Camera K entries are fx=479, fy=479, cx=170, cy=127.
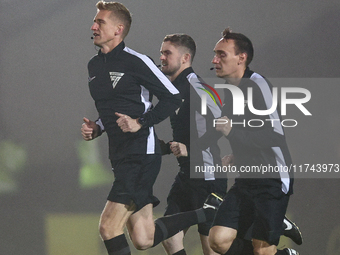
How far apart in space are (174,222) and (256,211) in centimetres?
56

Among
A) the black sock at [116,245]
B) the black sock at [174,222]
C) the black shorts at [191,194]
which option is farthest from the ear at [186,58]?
the black sock at [116,245]

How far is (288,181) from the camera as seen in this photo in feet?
8.58

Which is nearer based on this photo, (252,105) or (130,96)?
(252,105)

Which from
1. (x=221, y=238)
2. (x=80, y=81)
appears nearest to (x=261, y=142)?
(x=221, y=238)

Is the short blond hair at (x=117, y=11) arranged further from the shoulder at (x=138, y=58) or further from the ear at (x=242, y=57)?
the ear at (x=242, y=57)

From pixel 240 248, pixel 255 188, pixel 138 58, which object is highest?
pixel 138 58

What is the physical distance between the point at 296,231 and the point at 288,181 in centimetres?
58

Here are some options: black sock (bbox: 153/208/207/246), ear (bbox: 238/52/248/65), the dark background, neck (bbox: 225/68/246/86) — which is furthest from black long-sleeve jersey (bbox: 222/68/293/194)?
the dark background

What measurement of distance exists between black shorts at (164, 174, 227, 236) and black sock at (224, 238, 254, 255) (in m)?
0.37

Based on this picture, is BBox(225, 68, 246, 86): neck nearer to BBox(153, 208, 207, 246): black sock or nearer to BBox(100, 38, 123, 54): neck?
BBox(100, 38, 123, 54): neck

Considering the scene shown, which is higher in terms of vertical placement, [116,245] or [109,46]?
[109,46]

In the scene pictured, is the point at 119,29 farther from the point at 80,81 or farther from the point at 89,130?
the point at 80,81

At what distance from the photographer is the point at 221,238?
263 centimetres

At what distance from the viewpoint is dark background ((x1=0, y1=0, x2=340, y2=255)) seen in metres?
3.64
